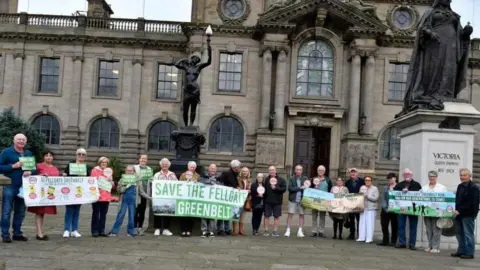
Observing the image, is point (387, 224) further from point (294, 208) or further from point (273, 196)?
point (273, 196)

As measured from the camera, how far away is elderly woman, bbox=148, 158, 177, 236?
13945mm

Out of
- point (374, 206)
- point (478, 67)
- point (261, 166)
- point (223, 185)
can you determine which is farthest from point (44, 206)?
point (478, 67)

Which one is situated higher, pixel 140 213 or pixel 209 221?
pixel 140 213

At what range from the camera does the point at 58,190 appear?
1261cm

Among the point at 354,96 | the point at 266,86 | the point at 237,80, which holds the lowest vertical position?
the point at 354,96

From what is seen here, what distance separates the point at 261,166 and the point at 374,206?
2044 cm

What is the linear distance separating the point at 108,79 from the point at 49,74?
13.6ft

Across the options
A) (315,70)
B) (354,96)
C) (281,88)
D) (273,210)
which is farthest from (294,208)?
(315,70)

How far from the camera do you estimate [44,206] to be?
12352mm

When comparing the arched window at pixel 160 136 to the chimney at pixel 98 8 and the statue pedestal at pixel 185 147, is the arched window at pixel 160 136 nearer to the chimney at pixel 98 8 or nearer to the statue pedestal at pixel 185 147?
the chimney at pixel 98 8

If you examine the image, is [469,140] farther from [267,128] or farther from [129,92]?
[129,92]

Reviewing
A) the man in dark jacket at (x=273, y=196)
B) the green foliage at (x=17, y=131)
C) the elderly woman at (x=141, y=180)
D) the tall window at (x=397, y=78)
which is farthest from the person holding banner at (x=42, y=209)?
the tall window at (x=397, y=78)

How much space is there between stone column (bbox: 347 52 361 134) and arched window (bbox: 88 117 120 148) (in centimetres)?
1598

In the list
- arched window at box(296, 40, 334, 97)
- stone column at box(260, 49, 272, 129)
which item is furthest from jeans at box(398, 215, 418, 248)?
arched window at box(296, 40, 334, 97)
